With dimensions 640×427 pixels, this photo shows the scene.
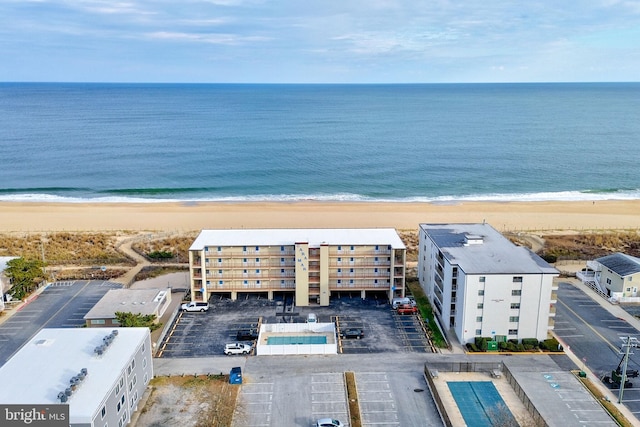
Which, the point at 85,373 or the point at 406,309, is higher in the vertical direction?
the point at 85,373

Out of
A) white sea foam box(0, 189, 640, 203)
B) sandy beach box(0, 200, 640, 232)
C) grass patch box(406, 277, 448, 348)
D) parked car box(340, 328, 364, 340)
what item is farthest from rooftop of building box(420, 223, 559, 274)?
white sea foam box(0, 189, 640, 203)

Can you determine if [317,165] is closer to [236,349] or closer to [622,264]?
[622,264]


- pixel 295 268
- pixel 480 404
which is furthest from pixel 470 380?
pixel 295 268

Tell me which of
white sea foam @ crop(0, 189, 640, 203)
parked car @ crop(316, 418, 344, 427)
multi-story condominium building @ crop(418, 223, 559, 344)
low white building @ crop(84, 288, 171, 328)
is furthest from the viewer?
white sea foam @ crop(0, 189, 640, 203)

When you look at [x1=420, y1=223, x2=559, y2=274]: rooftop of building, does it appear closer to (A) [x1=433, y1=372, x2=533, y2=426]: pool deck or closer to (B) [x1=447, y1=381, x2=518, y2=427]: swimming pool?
(A) [x1=433, y1=372, x2=533, y2=426]: pool deck

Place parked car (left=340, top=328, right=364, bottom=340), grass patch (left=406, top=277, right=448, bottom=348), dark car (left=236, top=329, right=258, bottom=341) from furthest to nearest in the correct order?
parked car (left=340, top=328, right=364, bottom=340) < dark car (left=236, top=329, right=258, bottom=341) < grass patch (left=406, top=277, right=448, bottom=348)
